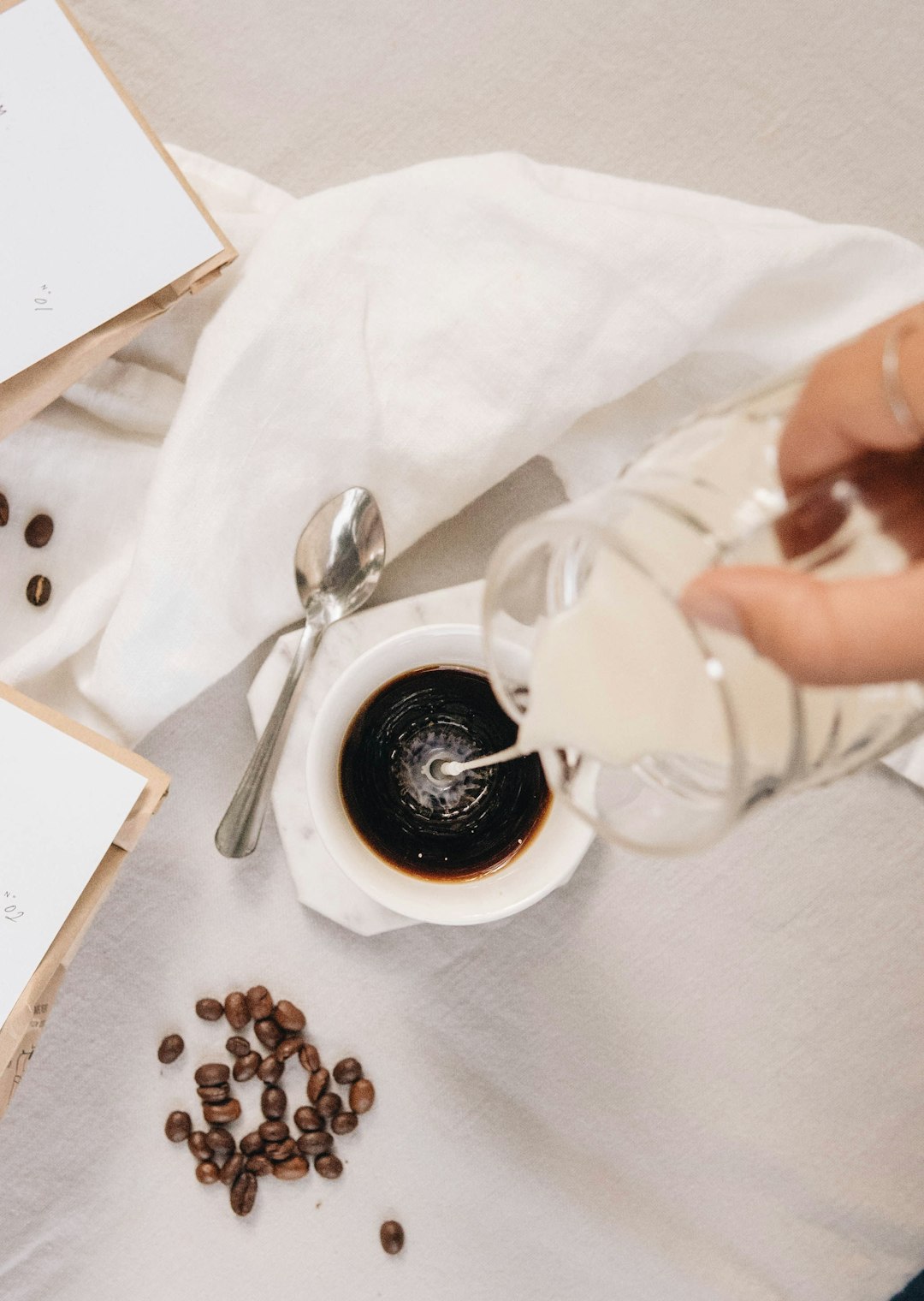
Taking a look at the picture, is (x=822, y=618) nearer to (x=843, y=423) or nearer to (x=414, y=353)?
(x=843, y=423)

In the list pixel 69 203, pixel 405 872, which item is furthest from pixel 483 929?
pixel 69 203

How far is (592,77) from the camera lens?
0.79m

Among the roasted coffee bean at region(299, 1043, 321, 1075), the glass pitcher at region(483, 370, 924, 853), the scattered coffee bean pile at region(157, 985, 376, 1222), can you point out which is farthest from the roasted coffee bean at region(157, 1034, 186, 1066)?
the glass pitcher at region(483, 370, 924, 853)

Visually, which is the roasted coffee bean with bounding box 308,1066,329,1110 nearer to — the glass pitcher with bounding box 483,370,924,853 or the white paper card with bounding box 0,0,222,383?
the glass pitcher with bounding box 483,370,924,853

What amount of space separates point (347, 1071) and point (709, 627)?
1.88ft

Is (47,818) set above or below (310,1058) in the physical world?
above

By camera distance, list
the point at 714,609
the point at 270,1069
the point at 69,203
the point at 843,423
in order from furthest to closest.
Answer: the point at 270,1069 < the point at 69,203 < the point at 843,423 < the point at 714,609

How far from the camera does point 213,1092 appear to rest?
772mm

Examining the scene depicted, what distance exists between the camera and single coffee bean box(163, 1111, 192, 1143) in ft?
2.55

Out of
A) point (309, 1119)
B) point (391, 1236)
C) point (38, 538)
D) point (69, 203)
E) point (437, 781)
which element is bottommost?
point (391, 1236)

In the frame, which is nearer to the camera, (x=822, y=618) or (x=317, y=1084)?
(x=822, y=618)

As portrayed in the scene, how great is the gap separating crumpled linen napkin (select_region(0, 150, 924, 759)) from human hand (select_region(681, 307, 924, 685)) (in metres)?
0.26

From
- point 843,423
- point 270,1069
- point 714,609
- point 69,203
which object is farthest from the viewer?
point 270,1069

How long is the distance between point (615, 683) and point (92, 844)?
0.44 m
